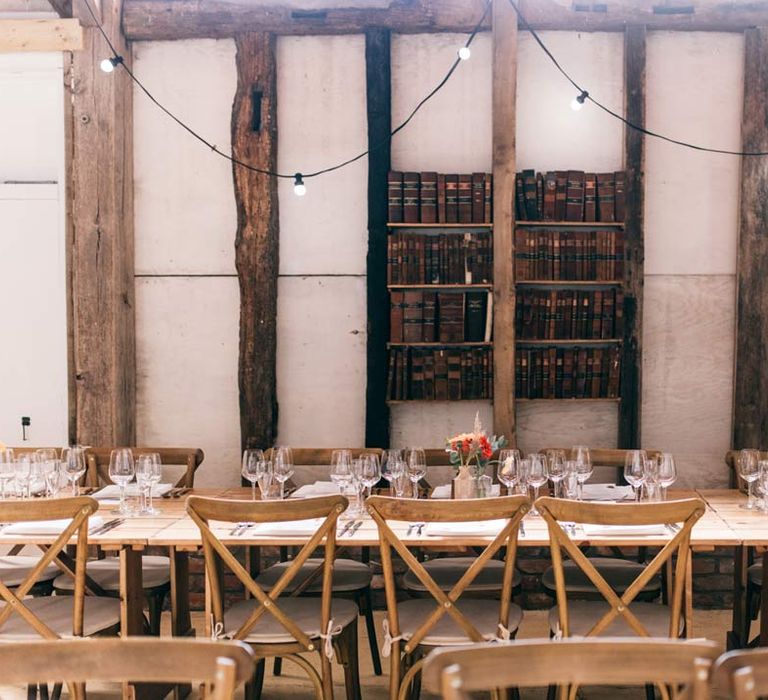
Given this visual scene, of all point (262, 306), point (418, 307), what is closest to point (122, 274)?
point (262, 306)

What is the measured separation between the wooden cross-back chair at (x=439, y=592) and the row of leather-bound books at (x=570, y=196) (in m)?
2.83

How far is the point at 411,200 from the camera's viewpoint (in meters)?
5.41

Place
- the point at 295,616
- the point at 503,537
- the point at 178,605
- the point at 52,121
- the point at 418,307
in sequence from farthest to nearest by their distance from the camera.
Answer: the point at 52,121
the point at 418,307
the point at 178,605
the point at 295,616
the point at 503,537

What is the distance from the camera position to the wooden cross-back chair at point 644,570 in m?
2.78

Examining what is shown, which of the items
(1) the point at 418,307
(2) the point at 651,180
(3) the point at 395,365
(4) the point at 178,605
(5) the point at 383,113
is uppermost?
(5) the point at 383,113

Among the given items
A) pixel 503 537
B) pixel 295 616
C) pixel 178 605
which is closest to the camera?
pixel 503 537

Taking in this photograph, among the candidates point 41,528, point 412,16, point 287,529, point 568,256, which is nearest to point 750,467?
point 287,529

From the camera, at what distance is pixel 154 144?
223 inches

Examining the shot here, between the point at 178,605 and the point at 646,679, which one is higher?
the point at 646,679

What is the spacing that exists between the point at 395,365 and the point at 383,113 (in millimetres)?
1517


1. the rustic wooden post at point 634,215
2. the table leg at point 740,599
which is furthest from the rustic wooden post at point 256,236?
the table leg at point 740,599

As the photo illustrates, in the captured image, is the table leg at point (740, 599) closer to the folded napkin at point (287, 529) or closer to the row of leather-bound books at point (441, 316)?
the folded napkin at point (287, 529)

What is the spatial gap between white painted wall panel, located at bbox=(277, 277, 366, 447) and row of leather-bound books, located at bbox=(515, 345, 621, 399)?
101 centimetres

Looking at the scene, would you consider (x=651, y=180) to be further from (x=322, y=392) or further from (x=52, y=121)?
(x=52, y=121)
